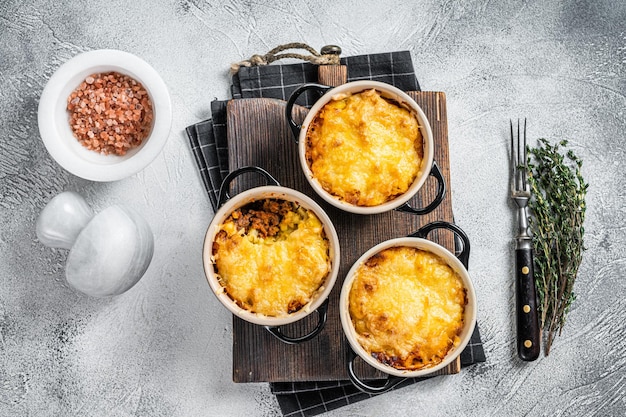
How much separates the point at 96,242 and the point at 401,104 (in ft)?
3.37

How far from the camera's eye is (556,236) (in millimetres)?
2213

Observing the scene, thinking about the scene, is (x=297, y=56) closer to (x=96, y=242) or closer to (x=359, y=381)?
(x=96, y=242)

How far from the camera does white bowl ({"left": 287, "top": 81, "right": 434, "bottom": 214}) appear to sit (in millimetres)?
1842

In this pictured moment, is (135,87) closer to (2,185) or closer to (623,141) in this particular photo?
(2,185)

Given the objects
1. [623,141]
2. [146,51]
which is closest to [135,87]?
[146,51]

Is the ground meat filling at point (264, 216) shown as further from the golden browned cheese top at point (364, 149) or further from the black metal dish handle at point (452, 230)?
the black metal dish handle at point (452, 230)

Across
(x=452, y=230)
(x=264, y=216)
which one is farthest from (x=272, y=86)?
(x=452, y=230)

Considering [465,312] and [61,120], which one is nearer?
[465,312]

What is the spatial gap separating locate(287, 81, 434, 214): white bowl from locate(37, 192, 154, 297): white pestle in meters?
0.64

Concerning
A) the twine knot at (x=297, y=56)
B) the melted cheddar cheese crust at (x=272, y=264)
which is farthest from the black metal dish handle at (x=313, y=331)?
the twine knot at (x=297, y=56)

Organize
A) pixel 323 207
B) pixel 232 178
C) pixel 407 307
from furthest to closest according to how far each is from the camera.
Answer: pixel 323 207 → pixel 232 178 → pixel 407 307

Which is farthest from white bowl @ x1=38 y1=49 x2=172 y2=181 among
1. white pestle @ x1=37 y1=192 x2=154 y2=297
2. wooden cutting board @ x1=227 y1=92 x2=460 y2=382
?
wooden cutting board @ x1=227 y1=92 x2=460 y2=382

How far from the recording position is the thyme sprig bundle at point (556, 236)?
7.25ft

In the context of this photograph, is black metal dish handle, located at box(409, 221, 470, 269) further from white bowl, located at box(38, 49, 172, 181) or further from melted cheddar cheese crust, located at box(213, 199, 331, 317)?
white bowl, located at box(38, 49, 172, 181)
